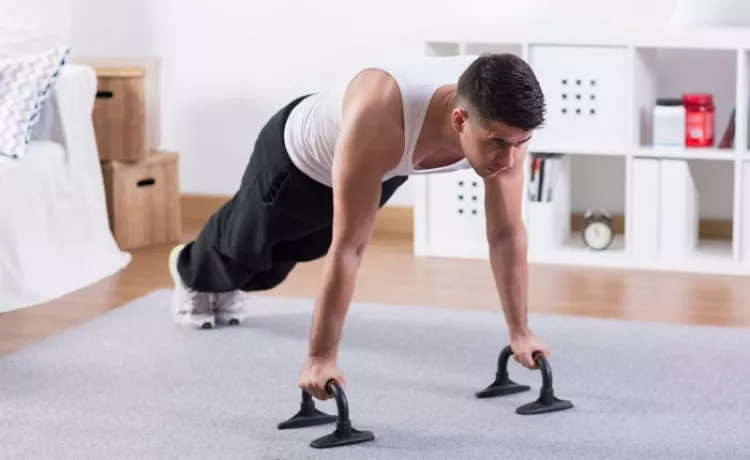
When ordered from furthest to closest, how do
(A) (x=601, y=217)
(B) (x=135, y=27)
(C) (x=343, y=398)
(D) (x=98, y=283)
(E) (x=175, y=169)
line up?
(B) (x=135, y=27) → (E) (x=175, y=169) → (A) (x=601, y=217) → (D) (x=98, y=283) → (C) (x=343, y=398)

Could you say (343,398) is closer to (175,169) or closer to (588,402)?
(588,402)

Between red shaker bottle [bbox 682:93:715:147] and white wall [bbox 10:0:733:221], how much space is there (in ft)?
0.80

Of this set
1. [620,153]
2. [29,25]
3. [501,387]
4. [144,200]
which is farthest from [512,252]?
[29,25]

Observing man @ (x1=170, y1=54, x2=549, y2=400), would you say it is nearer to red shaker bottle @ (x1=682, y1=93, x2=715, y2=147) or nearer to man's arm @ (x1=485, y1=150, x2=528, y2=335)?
man's arm @ (x1=485, y1=150, x2=528, y2=335)

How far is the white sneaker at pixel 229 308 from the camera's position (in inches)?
116

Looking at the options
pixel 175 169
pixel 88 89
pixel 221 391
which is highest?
pixel 88 89

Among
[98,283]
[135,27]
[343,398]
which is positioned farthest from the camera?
[135,27]

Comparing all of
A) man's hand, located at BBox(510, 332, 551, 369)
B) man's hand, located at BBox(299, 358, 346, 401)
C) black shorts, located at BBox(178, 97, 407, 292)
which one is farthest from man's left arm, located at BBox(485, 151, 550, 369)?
man's hand, located at BBox(299, 358, 346, 401)

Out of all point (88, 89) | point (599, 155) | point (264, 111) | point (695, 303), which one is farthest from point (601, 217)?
point (88, 89)

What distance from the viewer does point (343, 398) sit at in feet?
6.84

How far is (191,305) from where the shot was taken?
2908 millimetres

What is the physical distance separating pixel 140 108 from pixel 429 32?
94cm

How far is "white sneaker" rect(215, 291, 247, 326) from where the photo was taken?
295cm

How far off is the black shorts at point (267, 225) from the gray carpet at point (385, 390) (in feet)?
0.54
